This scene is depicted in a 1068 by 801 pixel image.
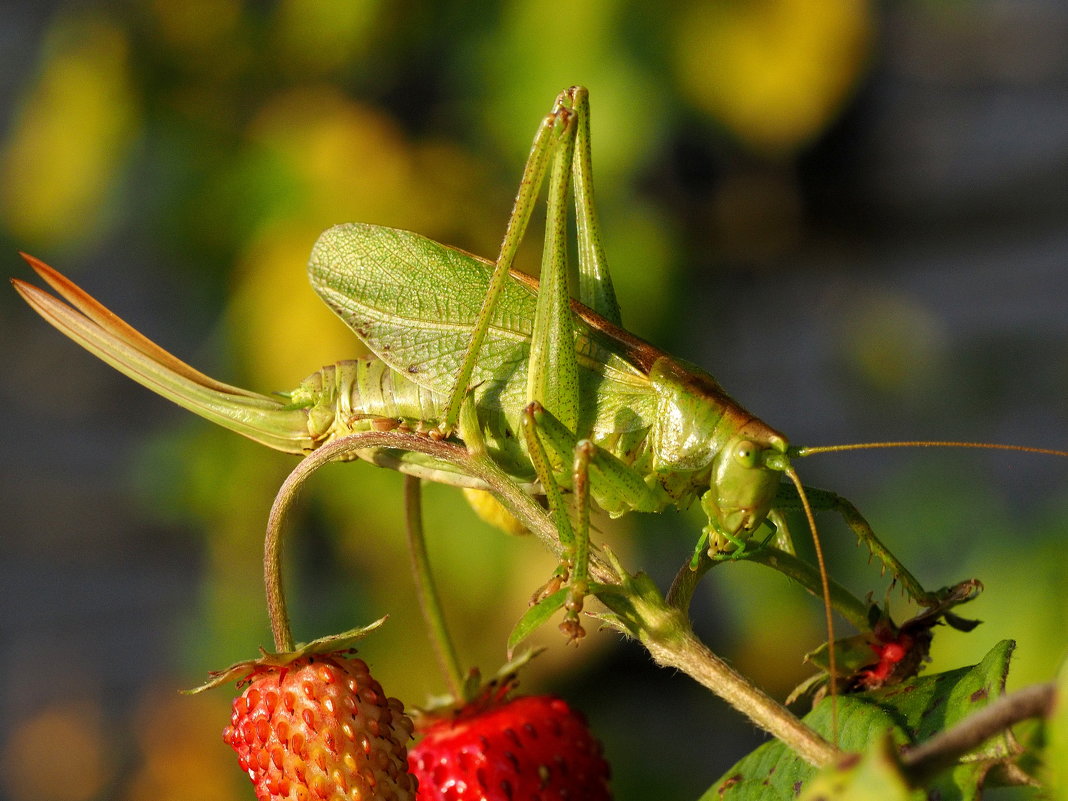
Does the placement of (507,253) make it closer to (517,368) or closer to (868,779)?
(517,368)

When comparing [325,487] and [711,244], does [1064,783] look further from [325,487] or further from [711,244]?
[711,244]

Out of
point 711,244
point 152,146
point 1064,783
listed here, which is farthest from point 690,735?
point 1064,783

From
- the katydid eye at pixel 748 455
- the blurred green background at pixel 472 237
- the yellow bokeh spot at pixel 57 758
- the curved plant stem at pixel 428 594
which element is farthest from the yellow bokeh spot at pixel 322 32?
the yellow bokeh spot at pixel 57 758

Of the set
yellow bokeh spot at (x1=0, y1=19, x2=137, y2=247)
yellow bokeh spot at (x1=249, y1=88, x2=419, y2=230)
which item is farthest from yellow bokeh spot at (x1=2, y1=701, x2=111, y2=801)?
yellow bokeh spot at (x1=249, y1=88, x2=419, y2=230)

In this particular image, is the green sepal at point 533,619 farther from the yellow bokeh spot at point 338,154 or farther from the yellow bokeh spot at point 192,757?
the yellow bokeh spot at point 192,757

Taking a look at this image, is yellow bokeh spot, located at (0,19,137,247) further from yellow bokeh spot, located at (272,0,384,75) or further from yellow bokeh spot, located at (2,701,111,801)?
yellow bokeh spot, located at (2,701,111,801)

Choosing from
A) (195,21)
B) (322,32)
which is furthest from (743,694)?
(195,21)
